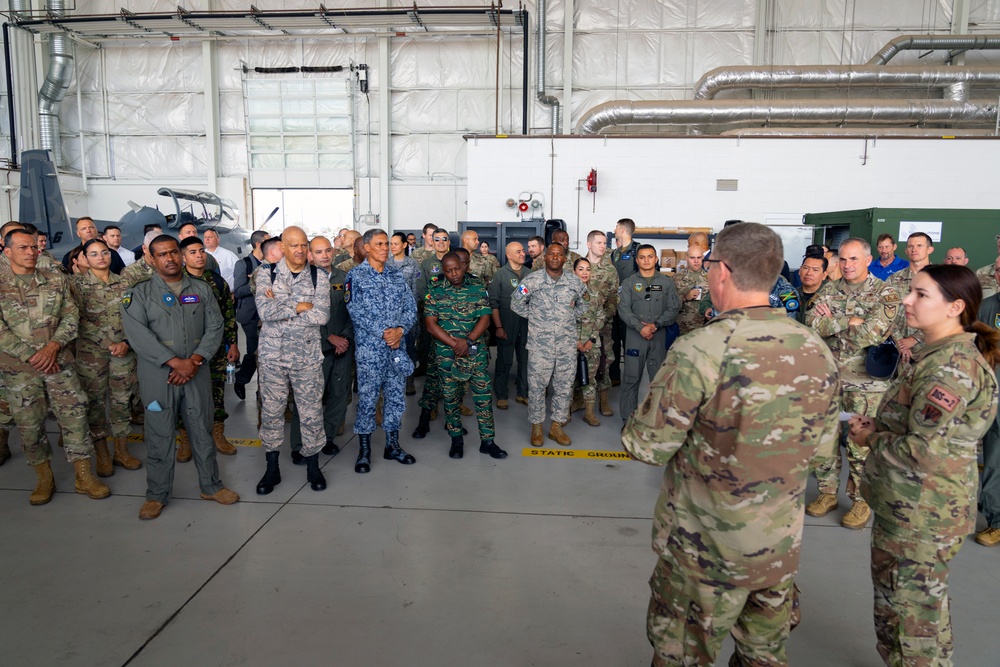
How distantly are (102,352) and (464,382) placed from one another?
2.73 metres

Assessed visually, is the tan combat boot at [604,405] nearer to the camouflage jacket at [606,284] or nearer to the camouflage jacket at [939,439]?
the camouflage jacket at [606,284]

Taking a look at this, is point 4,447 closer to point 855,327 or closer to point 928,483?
point 928,483

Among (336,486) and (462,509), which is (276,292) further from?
(462,509)

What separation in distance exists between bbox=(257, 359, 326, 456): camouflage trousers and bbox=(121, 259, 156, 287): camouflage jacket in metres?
1.43

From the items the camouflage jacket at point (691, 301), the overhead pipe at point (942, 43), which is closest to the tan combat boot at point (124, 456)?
the camouflage jacket at point (691, 301)

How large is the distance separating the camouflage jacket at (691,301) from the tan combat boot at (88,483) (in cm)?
484

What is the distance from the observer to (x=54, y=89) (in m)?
14.6

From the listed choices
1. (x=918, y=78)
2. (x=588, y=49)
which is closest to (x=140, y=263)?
(x=588, y=49)

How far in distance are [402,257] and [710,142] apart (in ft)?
21.5

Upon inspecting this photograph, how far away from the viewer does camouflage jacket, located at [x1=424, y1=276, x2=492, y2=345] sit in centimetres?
494

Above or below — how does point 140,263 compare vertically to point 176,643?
above

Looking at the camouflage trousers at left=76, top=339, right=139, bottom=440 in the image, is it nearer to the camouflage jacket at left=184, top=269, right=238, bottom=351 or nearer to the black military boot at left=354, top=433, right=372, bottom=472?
the camouflage jacket at left=184, top=269, right=238, bottom=351

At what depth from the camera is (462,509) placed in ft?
13.2

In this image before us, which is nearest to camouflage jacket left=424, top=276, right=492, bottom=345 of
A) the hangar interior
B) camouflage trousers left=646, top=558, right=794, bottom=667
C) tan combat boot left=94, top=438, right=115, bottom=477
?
the hangar interior
